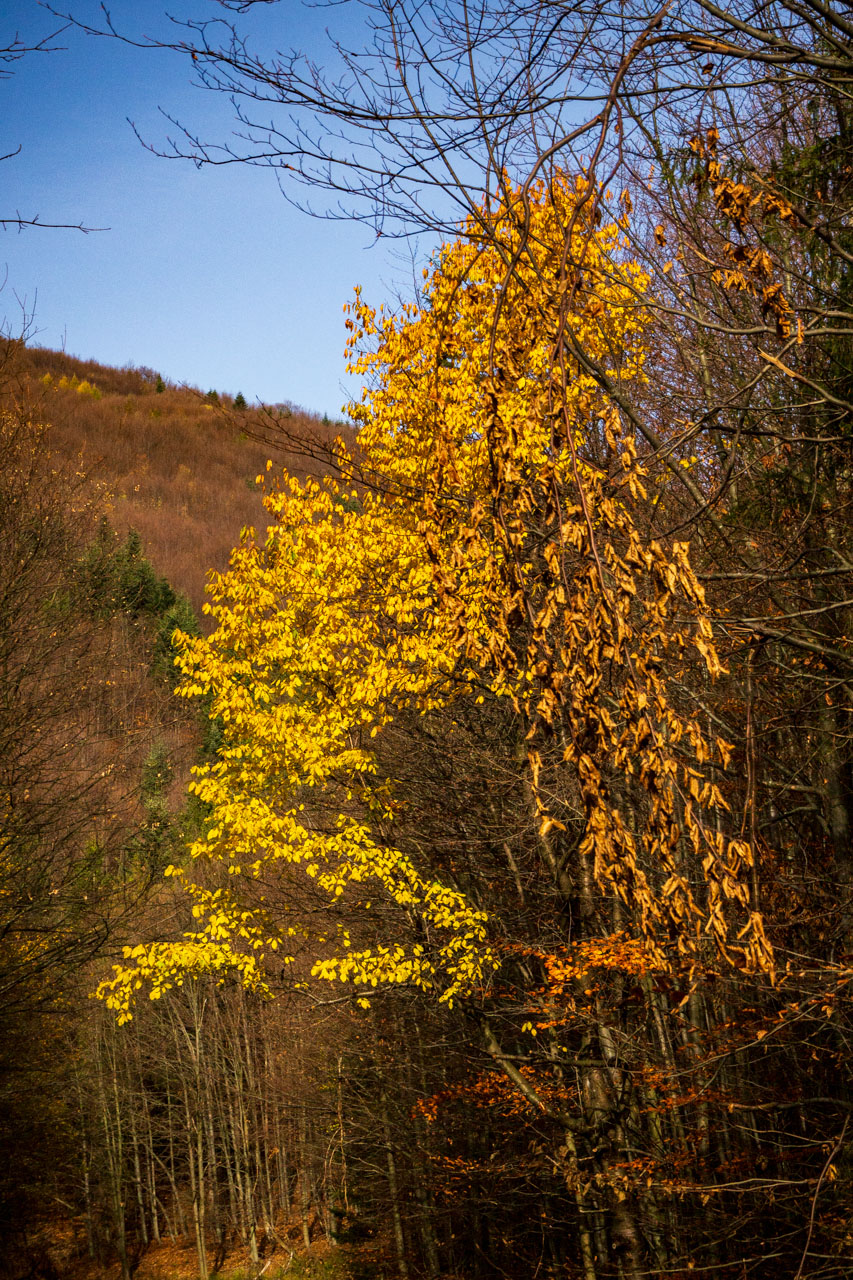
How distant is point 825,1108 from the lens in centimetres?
800

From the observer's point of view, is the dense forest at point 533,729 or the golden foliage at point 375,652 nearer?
the dense forest at point 533,729

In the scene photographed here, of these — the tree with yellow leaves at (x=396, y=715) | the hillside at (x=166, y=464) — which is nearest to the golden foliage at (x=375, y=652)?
the tree with yellow leaves at (x=396, y=715)

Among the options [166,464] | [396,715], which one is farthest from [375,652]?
[166,464]

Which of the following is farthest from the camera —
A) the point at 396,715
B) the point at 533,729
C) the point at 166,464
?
the point at 166,464

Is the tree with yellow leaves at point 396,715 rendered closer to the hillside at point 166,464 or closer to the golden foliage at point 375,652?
the golden foliage at point 375,652

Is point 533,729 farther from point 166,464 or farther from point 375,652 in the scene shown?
point 166,464

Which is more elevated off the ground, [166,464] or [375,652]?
[166,464]

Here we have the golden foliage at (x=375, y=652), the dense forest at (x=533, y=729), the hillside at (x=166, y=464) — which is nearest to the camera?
the dense forest at (x=533, y=729)

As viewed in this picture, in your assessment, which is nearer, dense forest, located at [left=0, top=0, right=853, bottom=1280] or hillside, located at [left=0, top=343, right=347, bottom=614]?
dense forest, located at [left=0, top=0, right=853, bottom=1280]

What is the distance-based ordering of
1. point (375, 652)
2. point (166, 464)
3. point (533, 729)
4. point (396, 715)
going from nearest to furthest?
point (533, 729) → point (375, 652) → point (396, 715) → point (166, 464)

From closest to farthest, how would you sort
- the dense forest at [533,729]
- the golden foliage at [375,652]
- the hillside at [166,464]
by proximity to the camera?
the dense forest at [533,729]
the golden foliage at [375,652]
the hillside at [166,464]

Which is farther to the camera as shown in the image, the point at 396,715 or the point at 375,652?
the point at 396,715

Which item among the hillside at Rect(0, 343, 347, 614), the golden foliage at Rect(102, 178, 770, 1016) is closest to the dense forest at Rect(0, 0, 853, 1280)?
the golden foliage at Rect(102, 178, 770, 1016)

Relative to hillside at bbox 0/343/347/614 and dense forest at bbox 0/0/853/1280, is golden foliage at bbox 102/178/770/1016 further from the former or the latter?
hillside at bbox 0/343/347/614
